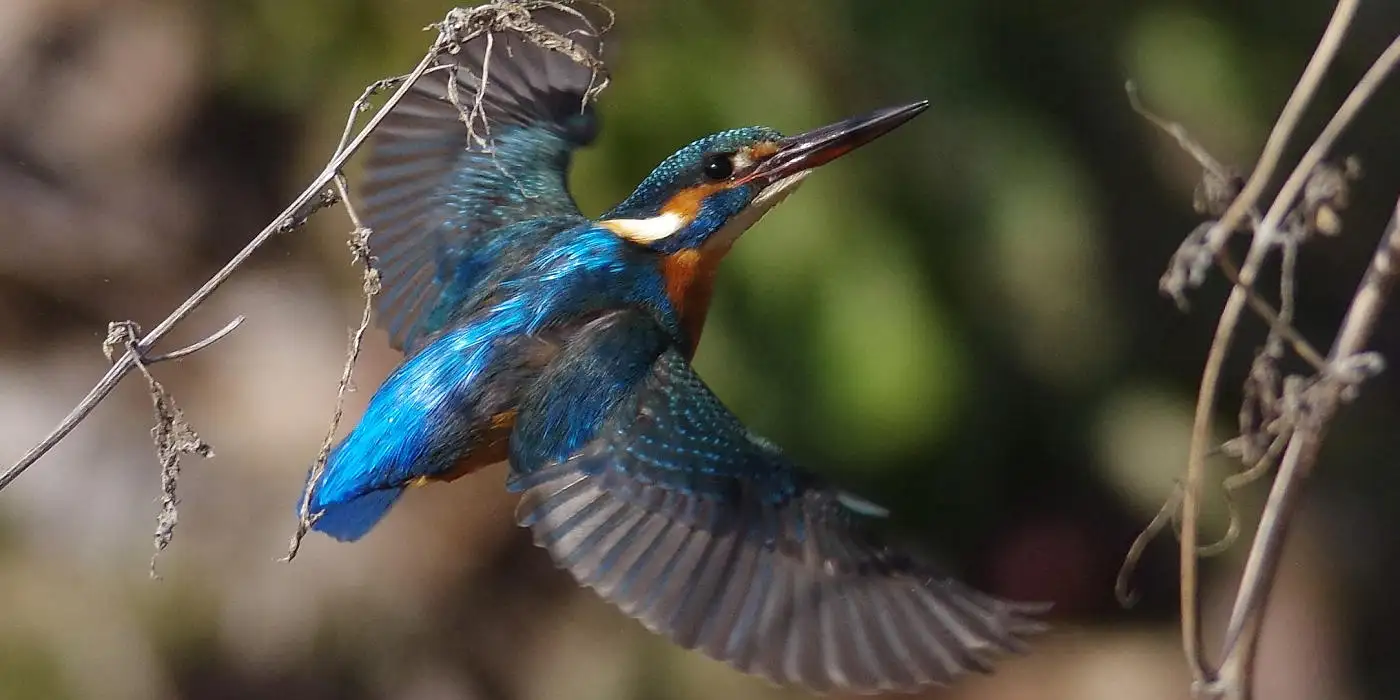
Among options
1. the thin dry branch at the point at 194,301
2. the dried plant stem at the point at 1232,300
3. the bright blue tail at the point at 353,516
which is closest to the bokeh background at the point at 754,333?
the bright blue tail at the point at 353,516

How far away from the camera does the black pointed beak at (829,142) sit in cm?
194

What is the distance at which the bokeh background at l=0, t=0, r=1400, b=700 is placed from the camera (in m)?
2.95

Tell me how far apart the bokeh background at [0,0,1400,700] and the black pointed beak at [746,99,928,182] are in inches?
28.6

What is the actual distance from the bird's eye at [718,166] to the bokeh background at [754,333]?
687 millimetres

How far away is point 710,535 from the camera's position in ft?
6.08

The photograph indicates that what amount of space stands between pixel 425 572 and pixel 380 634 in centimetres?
18

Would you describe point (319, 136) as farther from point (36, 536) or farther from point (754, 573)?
point (754, 573)

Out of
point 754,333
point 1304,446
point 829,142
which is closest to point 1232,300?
point 1304,446

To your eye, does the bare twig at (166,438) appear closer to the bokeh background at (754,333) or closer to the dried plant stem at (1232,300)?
the dried plant stem at (1232,300)

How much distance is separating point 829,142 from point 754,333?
962mm

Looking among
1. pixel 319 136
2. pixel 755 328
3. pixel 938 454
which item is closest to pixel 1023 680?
pixel 938 454

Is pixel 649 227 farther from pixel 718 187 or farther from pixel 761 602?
pixel 761 602

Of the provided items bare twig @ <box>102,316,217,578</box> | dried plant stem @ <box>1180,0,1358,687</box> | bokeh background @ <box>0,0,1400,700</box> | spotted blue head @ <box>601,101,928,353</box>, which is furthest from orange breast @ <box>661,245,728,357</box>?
dried plant stem @ <box>1180,0,1358,687</box>

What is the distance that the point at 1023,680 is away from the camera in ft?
12.5
